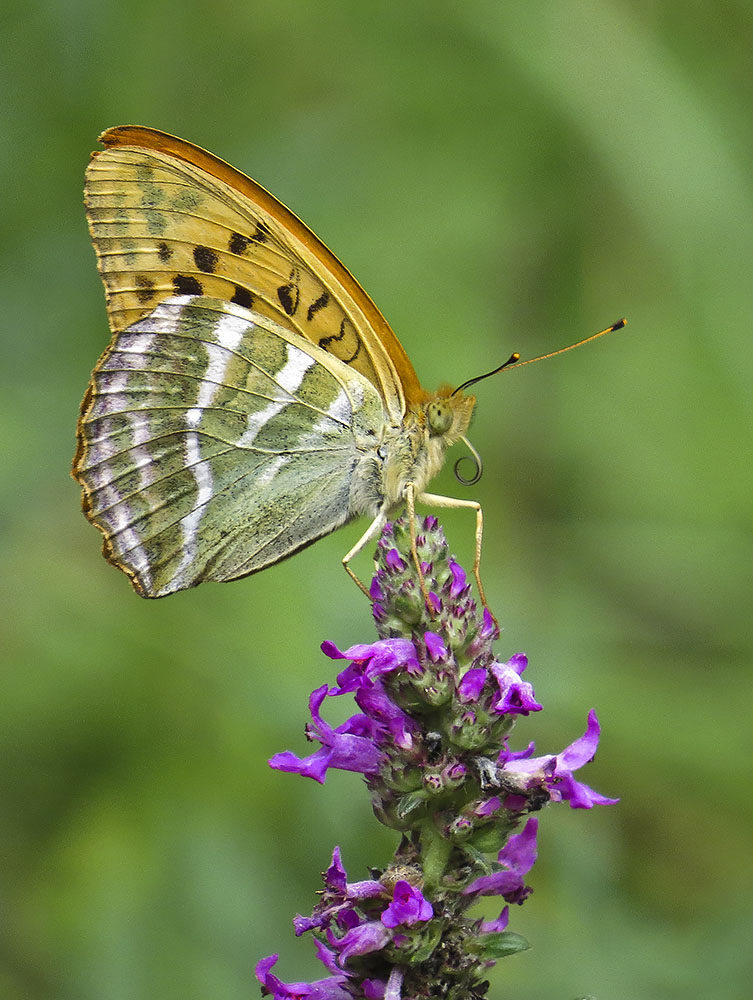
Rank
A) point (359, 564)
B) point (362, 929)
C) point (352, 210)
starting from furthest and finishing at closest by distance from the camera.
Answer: point (352, 210)
point (359, 564)
point (362, 929)

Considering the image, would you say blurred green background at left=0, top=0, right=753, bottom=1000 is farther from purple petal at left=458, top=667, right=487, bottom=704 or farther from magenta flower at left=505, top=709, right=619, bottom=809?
purple petal at left=458, top=667, right=487, bottom=704

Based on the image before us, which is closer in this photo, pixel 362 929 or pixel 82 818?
pixel 362 929

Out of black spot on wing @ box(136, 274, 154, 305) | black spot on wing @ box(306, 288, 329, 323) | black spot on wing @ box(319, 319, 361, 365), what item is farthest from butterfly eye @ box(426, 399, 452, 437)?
black spot on wing @ box(136, 274, 154, 305)

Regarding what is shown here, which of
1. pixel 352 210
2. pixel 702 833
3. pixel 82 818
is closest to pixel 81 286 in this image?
pixel 352 210

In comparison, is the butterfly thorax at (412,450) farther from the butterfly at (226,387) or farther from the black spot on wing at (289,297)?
the black spot on wing at (289,297)

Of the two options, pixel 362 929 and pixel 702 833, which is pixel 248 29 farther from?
pixel 362 929

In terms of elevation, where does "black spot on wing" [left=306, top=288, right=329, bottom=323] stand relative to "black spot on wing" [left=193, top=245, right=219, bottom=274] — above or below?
below

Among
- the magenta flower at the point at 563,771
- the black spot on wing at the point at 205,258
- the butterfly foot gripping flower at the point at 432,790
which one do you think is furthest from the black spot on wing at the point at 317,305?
the magenta flower at the point at 563,771

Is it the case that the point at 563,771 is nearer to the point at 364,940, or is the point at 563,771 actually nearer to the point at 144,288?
the point at 364,940
